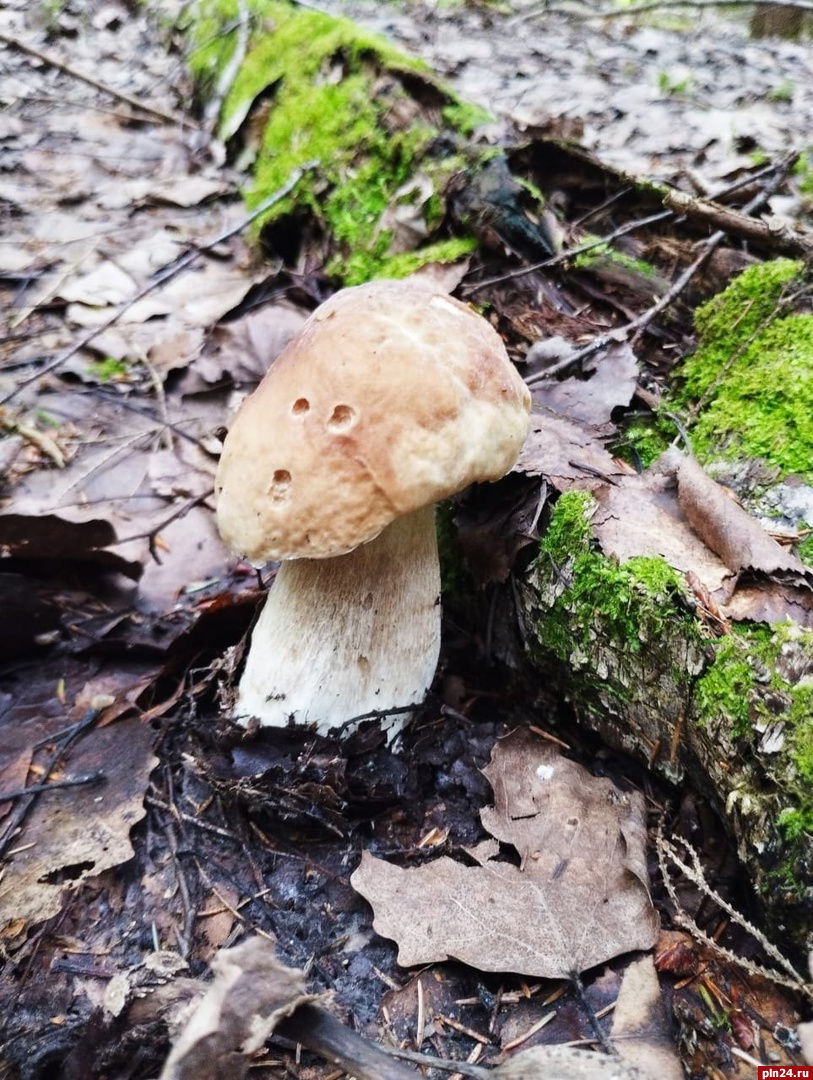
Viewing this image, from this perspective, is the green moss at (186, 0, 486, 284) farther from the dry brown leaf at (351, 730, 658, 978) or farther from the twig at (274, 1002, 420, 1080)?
the twig at (274, 1002, 420, 1080)

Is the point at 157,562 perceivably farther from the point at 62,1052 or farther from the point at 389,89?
the point at 389,89

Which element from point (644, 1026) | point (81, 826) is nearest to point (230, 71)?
point (81, 826)

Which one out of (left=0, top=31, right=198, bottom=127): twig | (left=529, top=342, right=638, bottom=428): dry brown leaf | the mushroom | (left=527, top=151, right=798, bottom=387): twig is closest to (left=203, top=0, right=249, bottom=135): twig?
(left=0, top=31, right=198, bottom=127): twig

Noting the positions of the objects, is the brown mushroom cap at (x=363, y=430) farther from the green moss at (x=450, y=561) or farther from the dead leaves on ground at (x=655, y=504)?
the green moss at (x=450, y=561)

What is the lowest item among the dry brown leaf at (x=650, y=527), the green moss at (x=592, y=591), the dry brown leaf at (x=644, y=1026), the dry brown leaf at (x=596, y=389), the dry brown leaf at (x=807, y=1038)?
the dry brown leaf at (x=644, y=1026)

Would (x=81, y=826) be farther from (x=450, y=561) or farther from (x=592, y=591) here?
(x=592, y=591)

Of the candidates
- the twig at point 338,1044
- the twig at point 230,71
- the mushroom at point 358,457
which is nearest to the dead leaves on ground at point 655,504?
the mushroom at point 358,457
